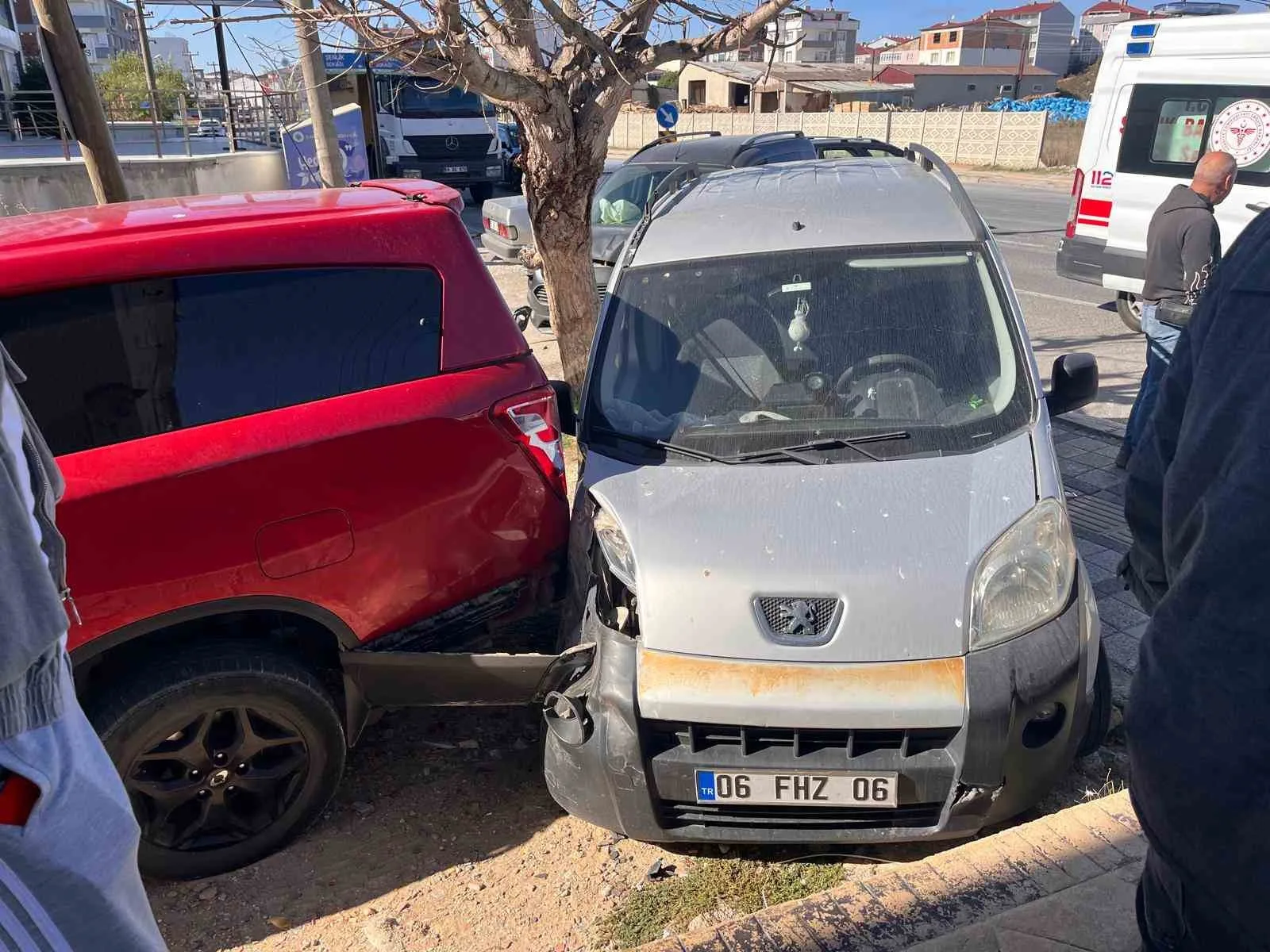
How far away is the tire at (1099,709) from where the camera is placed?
306 cm

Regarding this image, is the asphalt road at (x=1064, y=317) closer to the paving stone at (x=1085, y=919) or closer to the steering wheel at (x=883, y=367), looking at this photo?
the steering wheel at (x=883, y=367)

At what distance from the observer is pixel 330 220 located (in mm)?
3033

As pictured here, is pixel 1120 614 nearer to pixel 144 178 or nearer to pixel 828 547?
pixel 828 547

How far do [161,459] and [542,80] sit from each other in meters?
3.20

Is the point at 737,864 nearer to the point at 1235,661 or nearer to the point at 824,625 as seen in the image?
the point at 824,625

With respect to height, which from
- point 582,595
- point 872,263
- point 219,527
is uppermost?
point 872,263

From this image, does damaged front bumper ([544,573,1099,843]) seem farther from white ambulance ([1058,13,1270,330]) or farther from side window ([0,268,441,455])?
white ambulance ([1058,13,1270,330])

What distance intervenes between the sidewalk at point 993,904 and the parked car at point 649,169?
6956 mm

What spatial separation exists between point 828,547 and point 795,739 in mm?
540

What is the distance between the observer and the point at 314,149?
879 centimetres

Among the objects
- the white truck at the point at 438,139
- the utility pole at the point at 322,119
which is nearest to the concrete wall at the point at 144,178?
the utility pole at the point at 322,119

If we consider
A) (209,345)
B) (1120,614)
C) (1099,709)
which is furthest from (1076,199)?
(209,345)

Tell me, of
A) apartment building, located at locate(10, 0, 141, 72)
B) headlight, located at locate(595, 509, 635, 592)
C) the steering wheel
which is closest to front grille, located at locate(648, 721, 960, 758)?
headlight, located at locate(595, 509, 635, 592)

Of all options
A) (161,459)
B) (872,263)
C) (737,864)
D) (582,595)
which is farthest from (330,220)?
(737,864)
